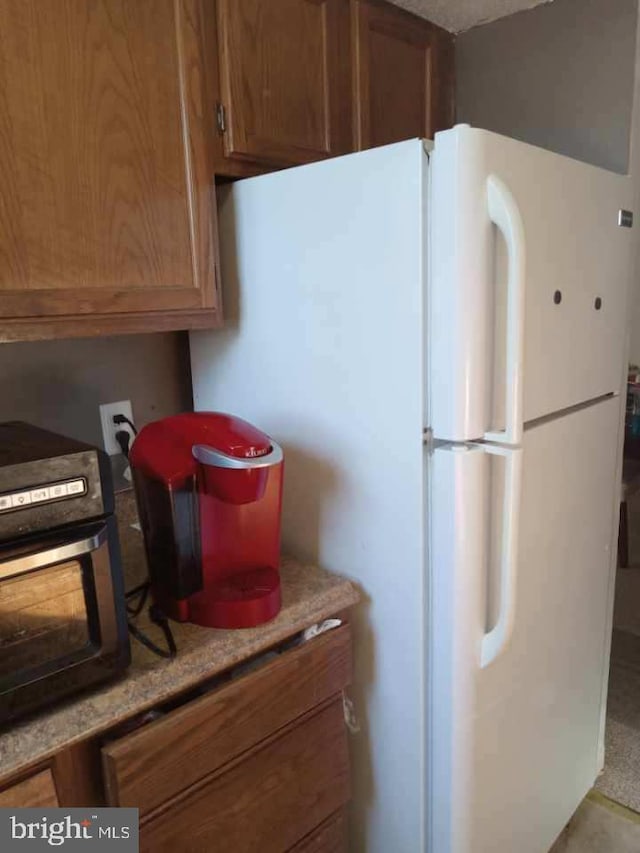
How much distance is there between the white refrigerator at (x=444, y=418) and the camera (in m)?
1.01

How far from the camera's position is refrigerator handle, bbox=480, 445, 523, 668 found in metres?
1.05

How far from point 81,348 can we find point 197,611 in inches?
26.8

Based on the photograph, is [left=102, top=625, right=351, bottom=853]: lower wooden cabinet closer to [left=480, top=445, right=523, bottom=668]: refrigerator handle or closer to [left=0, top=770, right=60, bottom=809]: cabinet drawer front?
[left=0, top=770, right=60, bottom=809]: cabinet drawer front

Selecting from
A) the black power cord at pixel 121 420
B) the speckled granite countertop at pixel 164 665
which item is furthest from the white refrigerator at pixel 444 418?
the black power cord at pixel 121 420

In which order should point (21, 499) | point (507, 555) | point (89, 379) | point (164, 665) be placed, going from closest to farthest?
point (21, 499)
point (164, 665)
point (507, 555)
point (89, 379)

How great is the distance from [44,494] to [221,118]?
2.74 feet

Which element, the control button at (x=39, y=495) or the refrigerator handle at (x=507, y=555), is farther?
the refrigerator handle at (x=507, y=555)

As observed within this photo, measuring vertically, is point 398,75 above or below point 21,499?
above

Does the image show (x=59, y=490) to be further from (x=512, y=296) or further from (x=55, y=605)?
(x=512, y=296)

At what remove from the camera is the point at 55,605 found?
0.85m

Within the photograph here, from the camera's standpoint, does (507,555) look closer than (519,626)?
Yes

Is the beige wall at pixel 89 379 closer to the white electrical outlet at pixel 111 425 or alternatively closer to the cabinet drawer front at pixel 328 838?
the white electrical outlet at pixel 111 425

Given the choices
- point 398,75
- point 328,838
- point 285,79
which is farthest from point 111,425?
point 398,75

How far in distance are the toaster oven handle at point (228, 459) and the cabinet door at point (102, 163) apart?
292mm
